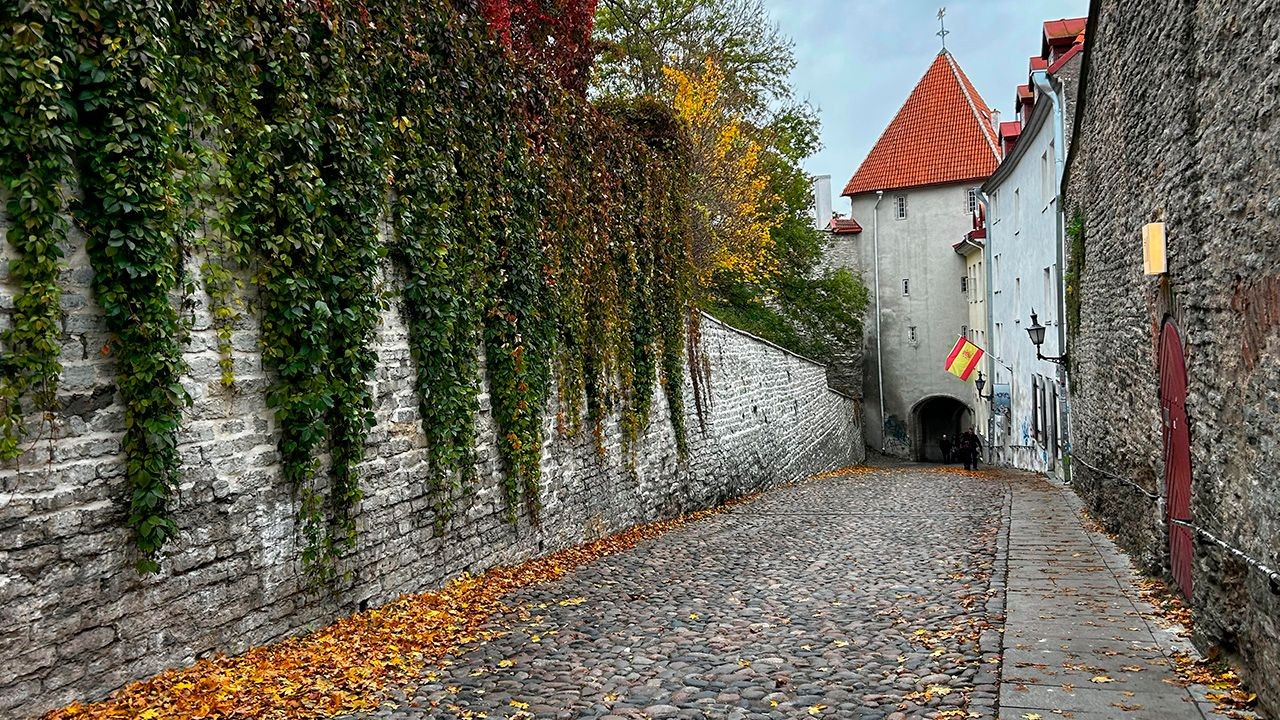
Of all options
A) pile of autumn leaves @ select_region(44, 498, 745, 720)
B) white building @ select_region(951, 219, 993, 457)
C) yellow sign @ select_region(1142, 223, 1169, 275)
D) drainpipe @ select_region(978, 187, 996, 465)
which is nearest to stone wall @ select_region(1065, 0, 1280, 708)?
A: yellow sign @ select_region(1142, 223, 1169, 275)

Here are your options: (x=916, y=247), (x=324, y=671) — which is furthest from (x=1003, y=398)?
(x=324, y=671)

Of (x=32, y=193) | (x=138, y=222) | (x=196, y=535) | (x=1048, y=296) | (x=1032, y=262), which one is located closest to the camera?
(x=32, y=193)

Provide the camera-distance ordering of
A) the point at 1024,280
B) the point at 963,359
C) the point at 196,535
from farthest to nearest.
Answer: the point at 963,359 → the point at 1024,280 → the point at 196,535

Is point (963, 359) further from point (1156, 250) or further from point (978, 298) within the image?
point (1156, 250)

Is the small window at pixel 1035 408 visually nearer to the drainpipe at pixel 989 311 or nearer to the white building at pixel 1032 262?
the white building at pixel 1032 262

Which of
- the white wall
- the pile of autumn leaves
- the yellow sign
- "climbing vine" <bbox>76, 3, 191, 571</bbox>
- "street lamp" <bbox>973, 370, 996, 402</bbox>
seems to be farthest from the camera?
"street lamp" <bbox>973, 370, 996, 402</bbox>

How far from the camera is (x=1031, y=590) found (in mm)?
7473

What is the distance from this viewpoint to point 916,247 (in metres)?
40.7

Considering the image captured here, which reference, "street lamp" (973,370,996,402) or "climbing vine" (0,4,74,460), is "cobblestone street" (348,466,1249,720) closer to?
"climbing vine" (0,4,74,460)

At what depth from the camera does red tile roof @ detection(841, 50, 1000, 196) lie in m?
39.7

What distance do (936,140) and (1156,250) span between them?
3626 centimetres

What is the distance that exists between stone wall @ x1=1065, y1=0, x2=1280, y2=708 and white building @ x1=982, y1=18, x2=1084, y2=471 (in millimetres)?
8503

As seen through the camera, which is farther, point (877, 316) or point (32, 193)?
point (877, 316)

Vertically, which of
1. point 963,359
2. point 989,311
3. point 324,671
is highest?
point 989,311
